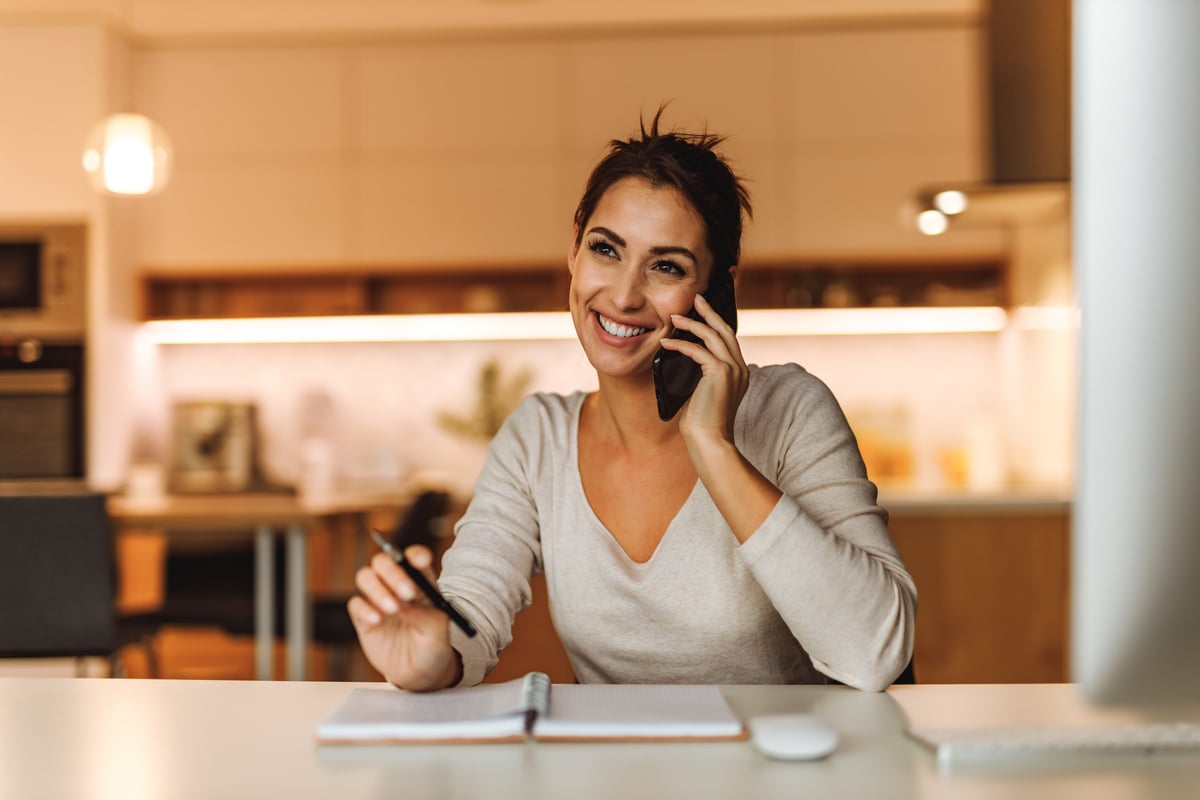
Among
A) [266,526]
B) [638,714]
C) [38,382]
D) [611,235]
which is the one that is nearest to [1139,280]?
[638,714]

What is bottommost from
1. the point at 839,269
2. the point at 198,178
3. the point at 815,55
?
the point at 839,269

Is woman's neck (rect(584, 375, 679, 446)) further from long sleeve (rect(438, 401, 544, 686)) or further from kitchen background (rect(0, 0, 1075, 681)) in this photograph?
kitchen background (rect(0, 0, 1075, 681))

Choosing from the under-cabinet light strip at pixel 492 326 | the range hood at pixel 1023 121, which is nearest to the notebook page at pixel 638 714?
the range hood at pixel 1023 121

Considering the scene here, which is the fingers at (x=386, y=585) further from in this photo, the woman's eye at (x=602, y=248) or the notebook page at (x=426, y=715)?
the woman's eye at (x=602, y=248)

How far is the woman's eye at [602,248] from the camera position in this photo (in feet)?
4.65

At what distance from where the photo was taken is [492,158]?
4406 millimetres

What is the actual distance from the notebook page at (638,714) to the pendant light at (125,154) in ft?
8.92

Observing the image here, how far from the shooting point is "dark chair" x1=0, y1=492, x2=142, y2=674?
2.48 m

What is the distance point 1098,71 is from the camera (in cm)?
55

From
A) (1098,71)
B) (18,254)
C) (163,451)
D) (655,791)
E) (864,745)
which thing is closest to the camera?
(1098,71)

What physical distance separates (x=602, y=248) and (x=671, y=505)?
34cm

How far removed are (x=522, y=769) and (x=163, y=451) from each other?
4.34 metres

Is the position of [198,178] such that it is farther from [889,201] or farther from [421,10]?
[889,201]

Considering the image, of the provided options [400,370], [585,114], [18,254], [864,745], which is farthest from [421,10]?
[864,745]
